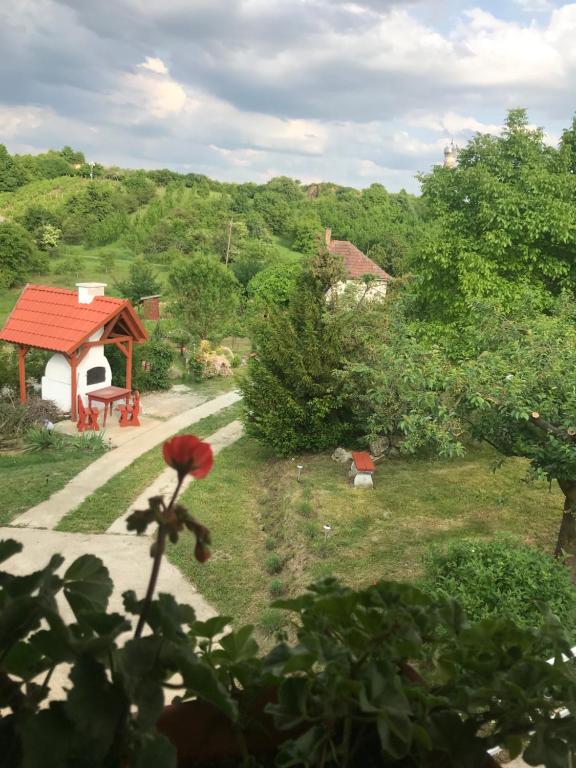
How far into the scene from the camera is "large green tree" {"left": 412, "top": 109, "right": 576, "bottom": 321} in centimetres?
1144

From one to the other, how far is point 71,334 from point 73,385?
1.12 metres

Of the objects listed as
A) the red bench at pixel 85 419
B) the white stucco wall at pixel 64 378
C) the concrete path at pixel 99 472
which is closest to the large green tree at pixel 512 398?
the concrete path at pixel 99 472

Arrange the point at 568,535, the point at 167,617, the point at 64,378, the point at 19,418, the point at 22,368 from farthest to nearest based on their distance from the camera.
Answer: the point at 22,368
the point at 64,378
the point at 19,418
the point at 568,535
the point at 167,617

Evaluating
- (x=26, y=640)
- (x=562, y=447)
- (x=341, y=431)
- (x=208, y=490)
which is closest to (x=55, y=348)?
(x=208, y=490)

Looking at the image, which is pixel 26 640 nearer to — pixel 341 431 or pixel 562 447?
pixel 562 447

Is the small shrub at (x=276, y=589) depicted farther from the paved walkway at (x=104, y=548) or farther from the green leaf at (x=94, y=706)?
the green leaf at (x=94, y=706)

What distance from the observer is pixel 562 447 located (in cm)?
510

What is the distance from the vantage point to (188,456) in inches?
31.8

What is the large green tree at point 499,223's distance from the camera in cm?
1144

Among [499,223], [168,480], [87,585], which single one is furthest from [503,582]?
[499,223]

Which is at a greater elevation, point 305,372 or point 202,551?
point 202,551

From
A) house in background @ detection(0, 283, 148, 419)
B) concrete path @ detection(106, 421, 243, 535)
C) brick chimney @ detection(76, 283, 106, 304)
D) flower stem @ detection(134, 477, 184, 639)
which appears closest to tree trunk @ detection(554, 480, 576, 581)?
concrete path @ detection(106, 421, 243, 535)

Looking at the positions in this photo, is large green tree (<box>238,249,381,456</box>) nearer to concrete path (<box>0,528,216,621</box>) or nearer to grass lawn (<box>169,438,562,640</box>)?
grass lawn (<box>169,438,562,640</box>)

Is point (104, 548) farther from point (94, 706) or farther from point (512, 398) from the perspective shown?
point (94, 706)
